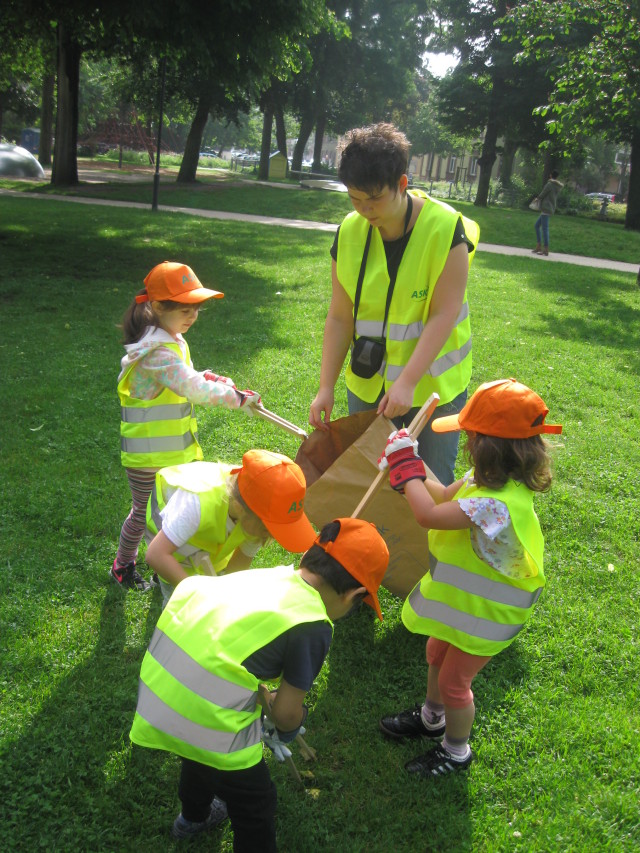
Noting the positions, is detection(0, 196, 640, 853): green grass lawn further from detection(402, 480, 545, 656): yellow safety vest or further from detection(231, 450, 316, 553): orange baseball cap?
detection(231, 450, 316, 553): orange baseball cap

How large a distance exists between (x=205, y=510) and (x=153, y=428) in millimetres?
965

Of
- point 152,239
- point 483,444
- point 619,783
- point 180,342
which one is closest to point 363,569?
point 483,444

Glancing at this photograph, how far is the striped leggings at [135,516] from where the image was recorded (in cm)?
340

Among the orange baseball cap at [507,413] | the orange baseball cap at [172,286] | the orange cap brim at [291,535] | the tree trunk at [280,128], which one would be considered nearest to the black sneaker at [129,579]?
the orange baseball cap at [172,286]

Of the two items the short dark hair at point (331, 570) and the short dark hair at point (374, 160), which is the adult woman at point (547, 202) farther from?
the short dark hair at point (331, 570)

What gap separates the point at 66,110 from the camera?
18.5 m

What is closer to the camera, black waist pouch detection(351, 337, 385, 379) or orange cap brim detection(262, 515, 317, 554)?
orange cap brim detection(262, 515, 317, 554)

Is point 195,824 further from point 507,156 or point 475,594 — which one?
point 507,156

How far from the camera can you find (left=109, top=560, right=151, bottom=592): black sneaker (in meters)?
3.57

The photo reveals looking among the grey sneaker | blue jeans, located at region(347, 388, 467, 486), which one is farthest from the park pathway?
the grey sneaker

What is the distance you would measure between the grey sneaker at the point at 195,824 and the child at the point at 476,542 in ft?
2.32

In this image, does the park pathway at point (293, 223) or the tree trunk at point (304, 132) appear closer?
the park pathway at point (293, 223)

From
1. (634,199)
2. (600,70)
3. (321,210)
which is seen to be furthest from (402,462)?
(634,199)

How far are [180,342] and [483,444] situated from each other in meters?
1.61
